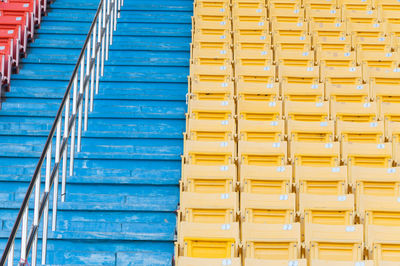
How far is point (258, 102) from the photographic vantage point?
6.44 metres

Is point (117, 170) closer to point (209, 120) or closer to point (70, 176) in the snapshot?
point (70, 176)

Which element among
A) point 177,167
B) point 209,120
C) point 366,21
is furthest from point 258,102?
point 366,21

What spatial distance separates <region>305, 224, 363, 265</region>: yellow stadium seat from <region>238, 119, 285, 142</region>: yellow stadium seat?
163 centimetres

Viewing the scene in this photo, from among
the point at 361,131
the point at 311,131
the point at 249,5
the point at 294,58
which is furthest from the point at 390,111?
the point at 249,5

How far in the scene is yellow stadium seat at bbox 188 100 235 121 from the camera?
6.30m

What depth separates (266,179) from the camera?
5.30 meters

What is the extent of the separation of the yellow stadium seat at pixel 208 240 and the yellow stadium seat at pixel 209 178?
0.74 metres

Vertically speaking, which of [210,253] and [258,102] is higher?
[258,102]

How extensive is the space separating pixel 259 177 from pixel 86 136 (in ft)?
5.80

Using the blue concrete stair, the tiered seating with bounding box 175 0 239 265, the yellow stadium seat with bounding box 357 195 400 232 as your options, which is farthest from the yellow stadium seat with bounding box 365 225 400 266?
the blue concrete stair

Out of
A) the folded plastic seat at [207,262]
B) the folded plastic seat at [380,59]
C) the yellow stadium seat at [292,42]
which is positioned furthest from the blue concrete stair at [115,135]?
the folded plastic seat at [380,59]

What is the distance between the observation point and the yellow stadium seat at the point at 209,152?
562 cm

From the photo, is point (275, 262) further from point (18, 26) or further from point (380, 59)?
point (18, 26)

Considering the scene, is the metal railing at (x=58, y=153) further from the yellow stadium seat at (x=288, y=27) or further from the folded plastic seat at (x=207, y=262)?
the yellow stadium seat at (x=288, y=27)
